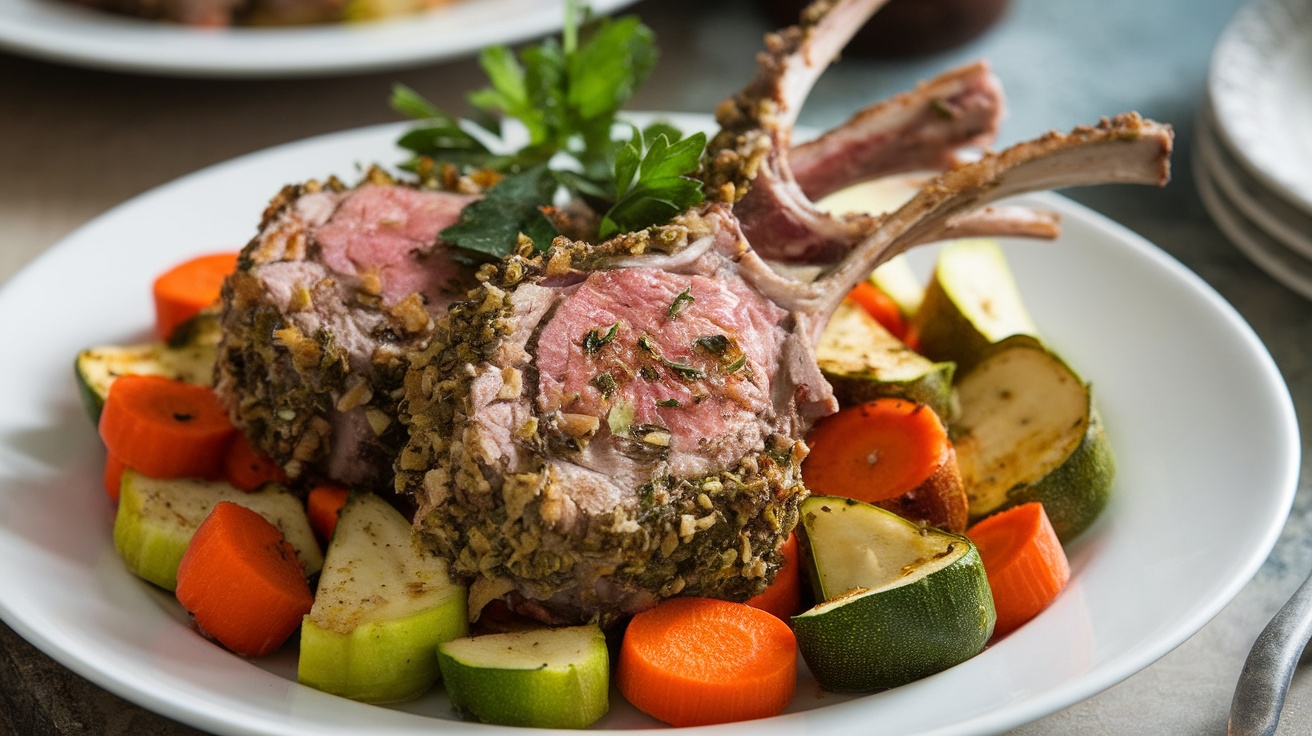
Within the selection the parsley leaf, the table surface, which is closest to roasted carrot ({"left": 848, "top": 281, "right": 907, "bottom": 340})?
the parsley leaf

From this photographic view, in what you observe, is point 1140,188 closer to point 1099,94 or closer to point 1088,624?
point 1099,94

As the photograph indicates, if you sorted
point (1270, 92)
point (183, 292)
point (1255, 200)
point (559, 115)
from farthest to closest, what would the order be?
point (1270, 92) < point (1255, 200) < point (559, 115) < point (183, 292)

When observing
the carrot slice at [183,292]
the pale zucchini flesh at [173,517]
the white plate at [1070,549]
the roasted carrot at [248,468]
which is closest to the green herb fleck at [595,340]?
the white plate at [1070,549]

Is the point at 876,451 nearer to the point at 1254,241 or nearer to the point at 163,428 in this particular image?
the point at 163,428

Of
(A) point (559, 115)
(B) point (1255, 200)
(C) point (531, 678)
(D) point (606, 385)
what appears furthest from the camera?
(B) point (1255, 200)

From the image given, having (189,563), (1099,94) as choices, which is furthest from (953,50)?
(189,563)

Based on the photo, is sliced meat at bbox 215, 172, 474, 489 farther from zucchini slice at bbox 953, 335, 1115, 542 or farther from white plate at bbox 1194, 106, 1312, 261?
white plate at bbox 1194, 106, 1312, 261

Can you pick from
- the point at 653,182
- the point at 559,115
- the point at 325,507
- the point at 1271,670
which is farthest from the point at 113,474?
the point at 1271,670
